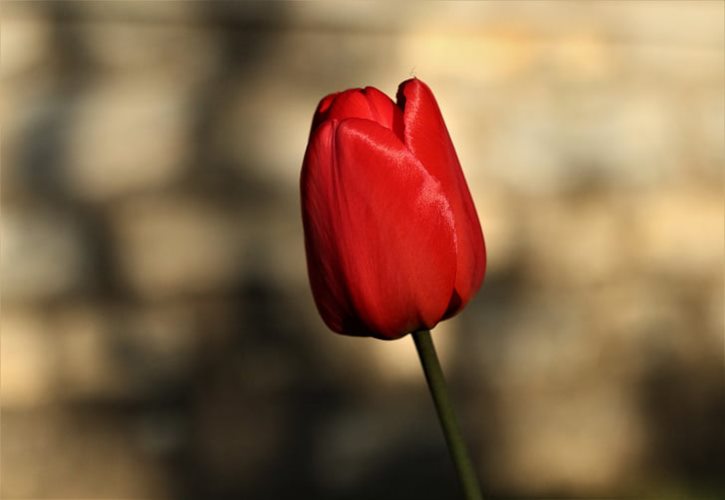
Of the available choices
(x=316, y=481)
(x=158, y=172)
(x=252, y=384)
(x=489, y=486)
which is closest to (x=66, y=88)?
(x=158, y=172)

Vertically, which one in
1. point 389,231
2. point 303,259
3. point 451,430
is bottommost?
point 451,430

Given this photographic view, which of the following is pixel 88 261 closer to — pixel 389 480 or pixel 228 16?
pixel 228 16

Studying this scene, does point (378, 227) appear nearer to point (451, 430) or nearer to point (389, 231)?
point (389, 231)

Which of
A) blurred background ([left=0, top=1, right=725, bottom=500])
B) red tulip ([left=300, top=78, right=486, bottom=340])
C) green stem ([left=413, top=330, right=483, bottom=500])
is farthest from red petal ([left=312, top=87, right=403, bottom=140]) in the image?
blurred background ([left=0, top=1, right=725, bottom=500])

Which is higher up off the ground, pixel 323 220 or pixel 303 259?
pixel 303 259

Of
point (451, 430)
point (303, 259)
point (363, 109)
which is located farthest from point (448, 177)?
point (303, 259)

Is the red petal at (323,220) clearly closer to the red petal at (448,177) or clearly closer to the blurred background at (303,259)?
the red petal at (448,177)

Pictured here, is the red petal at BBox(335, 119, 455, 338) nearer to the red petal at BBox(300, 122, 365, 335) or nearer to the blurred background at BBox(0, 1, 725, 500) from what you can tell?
the red petal at BBox(300, 122, 365, 335)
